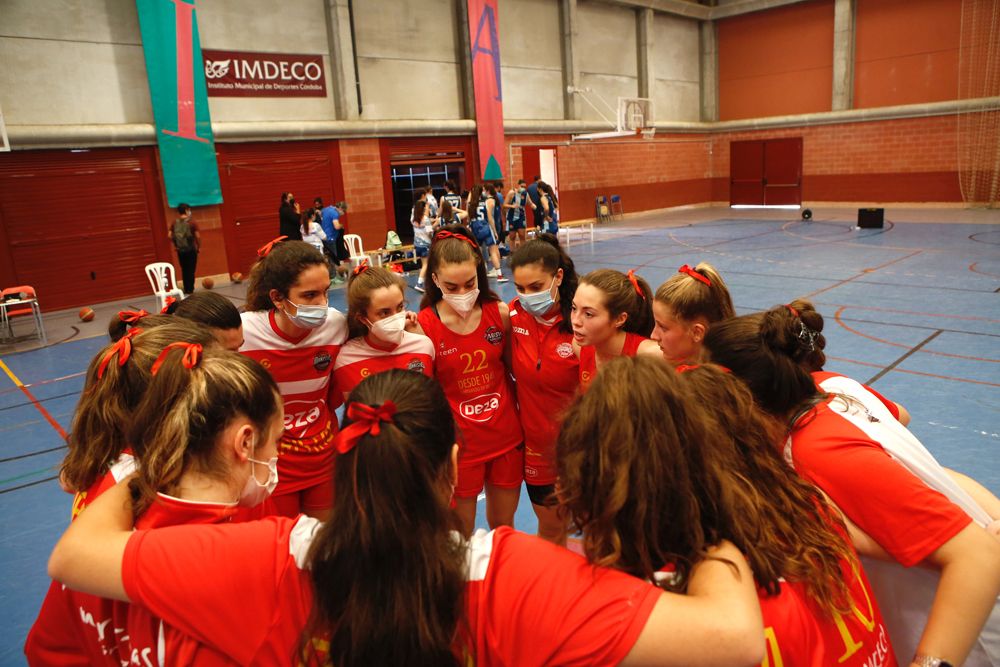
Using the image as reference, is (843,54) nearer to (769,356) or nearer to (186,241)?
(186,241)

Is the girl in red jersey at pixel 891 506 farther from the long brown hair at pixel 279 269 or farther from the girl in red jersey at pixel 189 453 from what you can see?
the long brown hair at pixel 279 269

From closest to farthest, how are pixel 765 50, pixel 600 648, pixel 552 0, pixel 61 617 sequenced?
pixel 600 648, pixel 61 617, pixel 552 0, pixel 765 50

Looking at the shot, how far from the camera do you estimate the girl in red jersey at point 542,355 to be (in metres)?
3.14

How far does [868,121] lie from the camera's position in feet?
74.2

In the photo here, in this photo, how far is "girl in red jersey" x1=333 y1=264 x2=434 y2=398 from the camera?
307 centimetres

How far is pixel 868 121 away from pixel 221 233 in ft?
70.0

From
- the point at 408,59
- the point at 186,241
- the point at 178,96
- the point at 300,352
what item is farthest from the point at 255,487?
the point at 408,59

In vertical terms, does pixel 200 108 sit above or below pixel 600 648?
above

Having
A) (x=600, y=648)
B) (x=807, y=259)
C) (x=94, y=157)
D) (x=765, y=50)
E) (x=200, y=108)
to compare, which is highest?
(x=765, y=50)

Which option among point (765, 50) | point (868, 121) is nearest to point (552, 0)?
point (765, 50)

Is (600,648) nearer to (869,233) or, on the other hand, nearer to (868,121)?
(869,233)

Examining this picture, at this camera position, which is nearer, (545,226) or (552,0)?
(545,226)

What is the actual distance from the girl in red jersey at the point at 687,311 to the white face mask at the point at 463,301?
0.92m

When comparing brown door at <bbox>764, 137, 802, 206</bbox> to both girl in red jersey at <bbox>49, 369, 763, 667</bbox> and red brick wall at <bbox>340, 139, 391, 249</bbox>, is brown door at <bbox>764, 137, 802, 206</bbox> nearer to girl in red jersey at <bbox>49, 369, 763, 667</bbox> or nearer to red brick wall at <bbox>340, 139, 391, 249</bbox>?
red brick wall at <bbox>340, 139, 391, 249</bbox>
